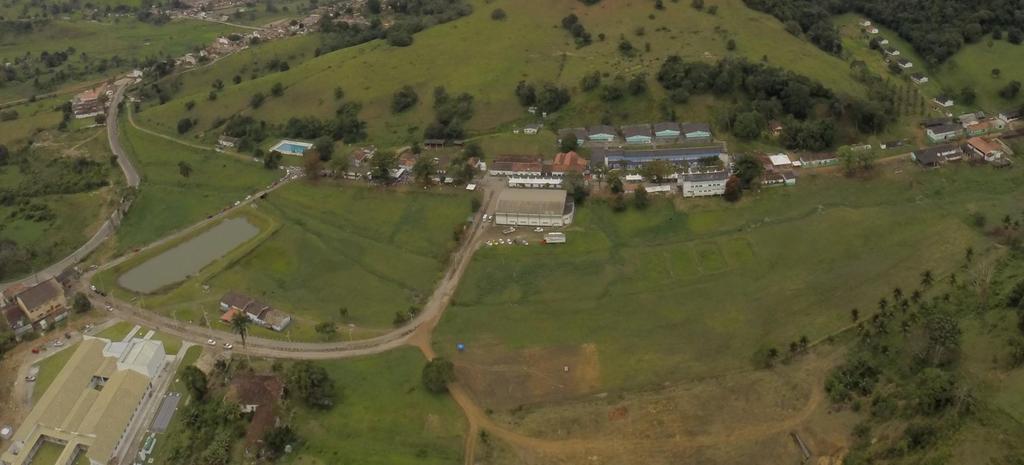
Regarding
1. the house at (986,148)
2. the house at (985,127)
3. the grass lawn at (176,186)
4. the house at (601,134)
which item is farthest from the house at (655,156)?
the grass lawn at (176,186)

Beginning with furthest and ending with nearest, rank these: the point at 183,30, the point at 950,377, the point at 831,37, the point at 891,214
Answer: the point at 183,30, the point at 831,37, the point at 891,214, the point at 950,377

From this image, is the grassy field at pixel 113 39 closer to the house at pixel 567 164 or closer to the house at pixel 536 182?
the house at pixel 536 182

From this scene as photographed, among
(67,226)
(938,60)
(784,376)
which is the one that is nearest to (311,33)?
(67,226)

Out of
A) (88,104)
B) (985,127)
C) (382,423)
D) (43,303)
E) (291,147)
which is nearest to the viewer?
(382,423)

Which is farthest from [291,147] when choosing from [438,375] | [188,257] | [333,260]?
[438,375]

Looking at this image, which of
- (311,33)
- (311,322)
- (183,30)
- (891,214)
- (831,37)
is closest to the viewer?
(311,322)

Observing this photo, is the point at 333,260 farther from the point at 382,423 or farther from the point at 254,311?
the point at 382,423

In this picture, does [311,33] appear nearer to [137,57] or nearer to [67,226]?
[137,57]
